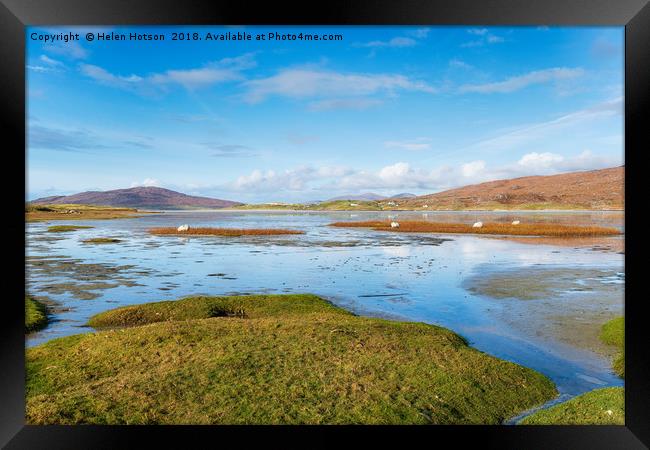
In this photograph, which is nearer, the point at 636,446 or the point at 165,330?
the point at 636,446

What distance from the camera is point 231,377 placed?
6.75m

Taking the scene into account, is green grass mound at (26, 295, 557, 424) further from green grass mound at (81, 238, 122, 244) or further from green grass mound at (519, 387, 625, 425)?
green grass mound at (81, 238, 122, 244)

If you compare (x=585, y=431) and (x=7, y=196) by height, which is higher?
(x=7, y=196)

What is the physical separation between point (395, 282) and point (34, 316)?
543 inches

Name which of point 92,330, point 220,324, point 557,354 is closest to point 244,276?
point 92,330

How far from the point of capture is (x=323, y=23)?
5.68 meters

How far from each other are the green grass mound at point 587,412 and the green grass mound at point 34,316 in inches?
497

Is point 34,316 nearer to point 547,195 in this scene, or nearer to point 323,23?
point 323,23

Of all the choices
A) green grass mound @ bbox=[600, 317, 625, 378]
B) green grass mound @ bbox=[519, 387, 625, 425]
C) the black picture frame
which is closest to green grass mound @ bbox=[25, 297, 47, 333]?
the black picture frame

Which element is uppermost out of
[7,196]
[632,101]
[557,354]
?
[632,101]

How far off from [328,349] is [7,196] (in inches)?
229

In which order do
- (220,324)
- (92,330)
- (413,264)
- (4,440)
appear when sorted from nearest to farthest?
1. (4,440)
2. (220,324)
3. (92,330)
4. (413,264)

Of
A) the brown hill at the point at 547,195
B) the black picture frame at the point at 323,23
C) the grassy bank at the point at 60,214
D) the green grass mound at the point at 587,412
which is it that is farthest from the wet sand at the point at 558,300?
the brown hill at the point at 547,195

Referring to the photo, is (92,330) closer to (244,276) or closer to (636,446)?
(244,276)
